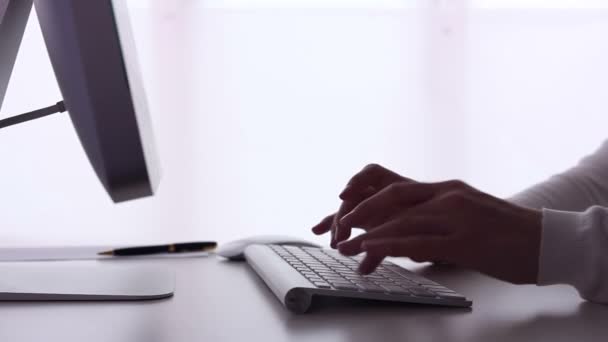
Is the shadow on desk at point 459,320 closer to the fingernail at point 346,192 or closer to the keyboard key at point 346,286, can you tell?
the keyboard key at point 346,286

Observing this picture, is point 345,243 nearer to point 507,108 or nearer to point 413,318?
point 413,318

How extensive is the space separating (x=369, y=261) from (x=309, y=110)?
2.04 m

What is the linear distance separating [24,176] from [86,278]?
191 cm

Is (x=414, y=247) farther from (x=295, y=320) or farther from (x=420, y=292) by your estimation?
(x=295, y=320)

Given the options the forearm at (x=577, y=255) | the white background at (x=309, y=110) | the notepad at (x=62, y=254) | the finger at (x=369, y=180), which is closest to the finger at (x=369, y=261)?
the forearm at (x=577, y=255)

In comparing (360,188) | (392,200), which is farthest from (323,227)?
(392,200)

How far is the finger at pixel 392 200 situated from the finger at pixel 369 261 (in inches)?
3.2

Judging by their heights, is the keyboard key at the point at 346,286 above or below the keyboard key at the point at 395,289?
above

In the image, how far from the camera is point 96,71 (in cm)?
56

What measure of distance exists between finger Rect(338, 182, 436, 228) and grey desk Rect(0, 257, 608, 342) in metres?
0.11

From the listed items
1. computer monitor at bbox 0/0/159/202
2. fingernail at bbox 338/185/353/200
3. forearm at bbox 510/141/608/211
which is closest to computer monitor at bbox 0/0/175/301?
computer monitor at bbox 0/0/159/202

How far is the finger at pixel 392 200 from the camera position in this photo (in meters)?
0.67

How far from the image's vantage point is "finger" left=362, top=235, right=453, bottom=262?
0.59m

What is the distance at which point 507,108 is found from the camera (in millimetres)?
2727
